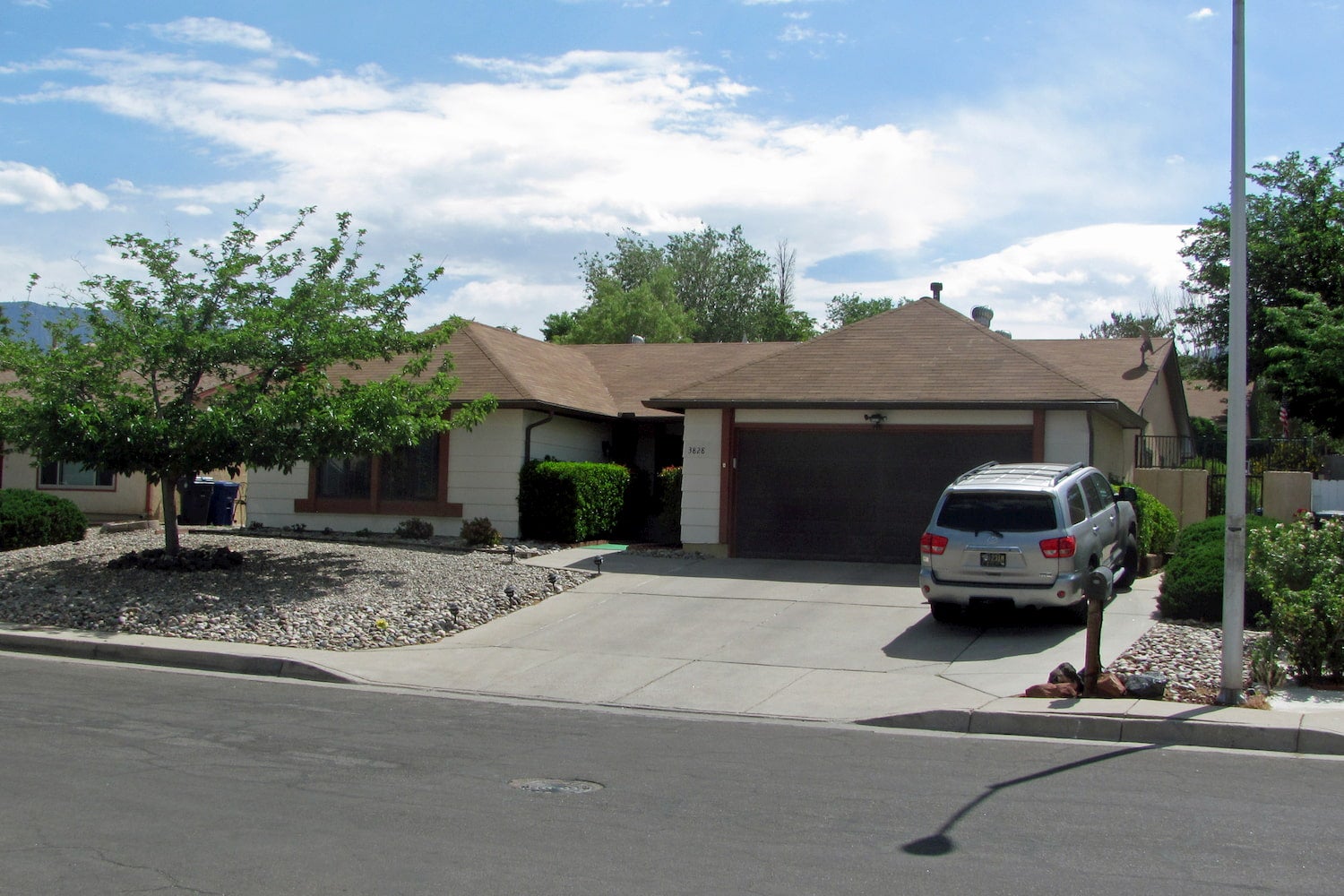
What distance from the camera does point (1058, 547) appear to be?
13.2 meters

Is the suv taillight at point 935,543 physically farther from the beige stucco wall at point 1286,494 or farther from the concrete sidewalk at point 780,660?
the beige stucco wall at point 1286,494

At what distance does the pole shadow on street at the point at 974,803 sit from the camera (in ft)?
20.7

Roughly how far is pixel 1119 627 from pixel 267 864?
10.8 meters

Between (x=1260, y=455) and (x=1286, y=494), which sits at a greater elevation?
(x=1260, y=455)

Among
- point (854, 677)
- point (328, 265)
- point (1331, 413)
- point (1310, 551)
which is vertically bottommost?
point (854, 677)

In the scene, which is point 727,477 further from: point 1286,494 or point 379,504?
point 1286,494

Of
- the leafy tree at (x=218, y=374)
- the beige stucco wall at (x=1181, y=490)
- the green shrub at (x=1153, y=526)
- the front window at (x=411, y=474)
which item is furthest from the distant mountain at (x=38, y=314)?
the beige stucco wall at (x=1181, y=490)

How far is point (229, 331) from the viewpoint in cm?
1612

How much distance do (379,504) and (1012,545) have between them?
12515 millimetres

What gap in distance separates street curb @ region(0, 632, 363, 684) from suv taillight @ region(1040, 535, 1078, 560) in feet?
24.0

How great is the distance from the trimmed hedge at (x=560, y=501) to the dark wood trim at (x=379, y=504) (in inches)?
53.1

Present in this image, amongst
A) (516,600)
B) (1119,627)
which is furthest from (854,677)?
(516,600)

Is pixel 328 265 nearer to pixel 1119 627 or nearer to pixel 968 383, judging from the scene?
pixel 968 383

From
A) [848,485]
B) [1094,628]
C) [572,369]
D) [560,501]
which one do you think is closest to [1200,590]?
[1094,628]
